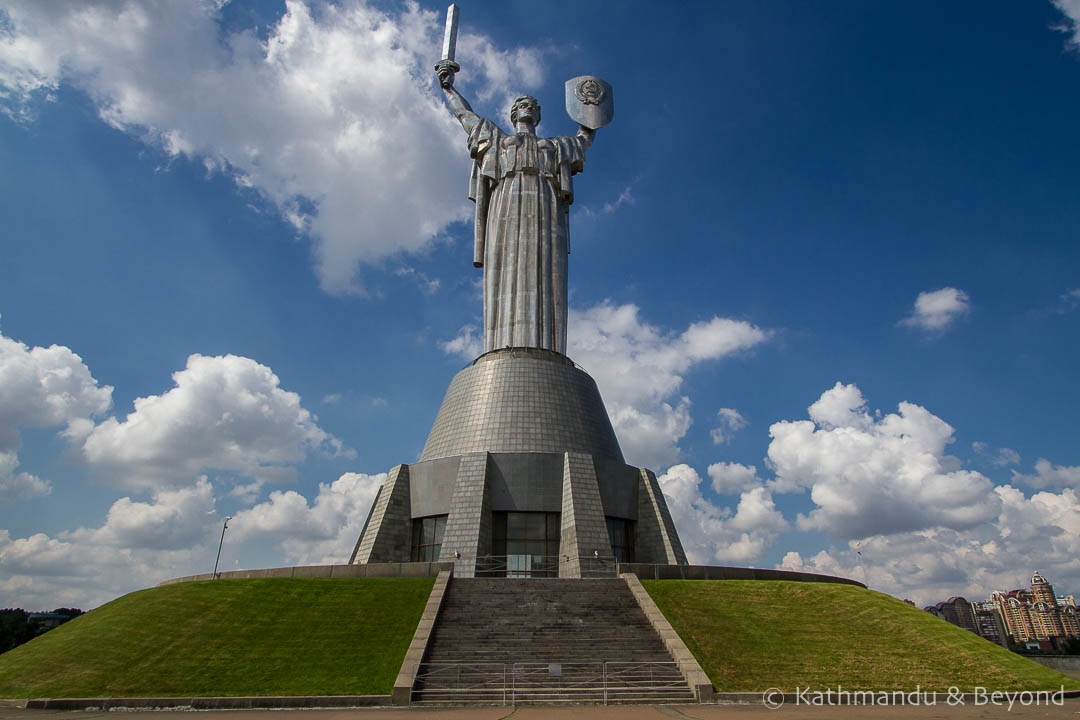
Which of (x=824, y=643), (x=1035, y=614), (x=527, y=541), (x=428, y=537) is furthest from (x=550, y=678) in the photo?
(x=1035, y=614)

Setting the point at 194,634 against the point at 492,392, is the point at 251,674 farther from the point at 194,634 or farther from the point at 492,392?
the point at 492,392

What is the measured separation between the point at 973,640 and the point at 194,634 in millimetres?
22237

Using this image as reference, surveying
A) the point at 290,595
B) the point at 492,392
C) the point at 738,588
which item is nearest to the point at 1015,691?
the point at 738,588

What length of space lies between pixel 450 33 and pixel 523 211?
13.9m

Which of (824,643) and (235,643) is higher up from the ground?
(824,643)

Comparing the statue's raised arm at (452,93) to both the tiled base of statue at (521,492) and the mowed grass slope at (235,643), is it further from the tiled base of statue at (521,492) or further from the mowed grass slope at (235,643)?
the mowed grass slope at (235,643)

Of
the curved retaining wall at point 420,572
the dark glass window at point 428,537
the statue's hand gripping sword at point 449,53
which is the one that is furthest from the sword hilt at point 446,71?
the curved retaining wall at point 420,572

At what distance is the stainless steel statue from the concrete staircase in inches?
705

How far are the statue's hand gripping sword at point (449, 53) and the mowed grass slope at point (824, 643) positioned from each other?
33301mm

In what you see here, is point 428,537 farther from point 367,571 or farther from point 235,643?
point 235,643

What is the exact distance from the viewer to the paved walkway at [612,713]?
1357cm

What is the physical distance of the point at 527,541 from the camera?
30297 mm

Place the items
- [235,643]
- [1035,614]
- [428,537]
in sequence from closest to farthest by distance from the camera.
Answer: [235,643] → [428,537] → [1035,614]

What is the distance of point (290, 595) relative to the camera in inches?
847
